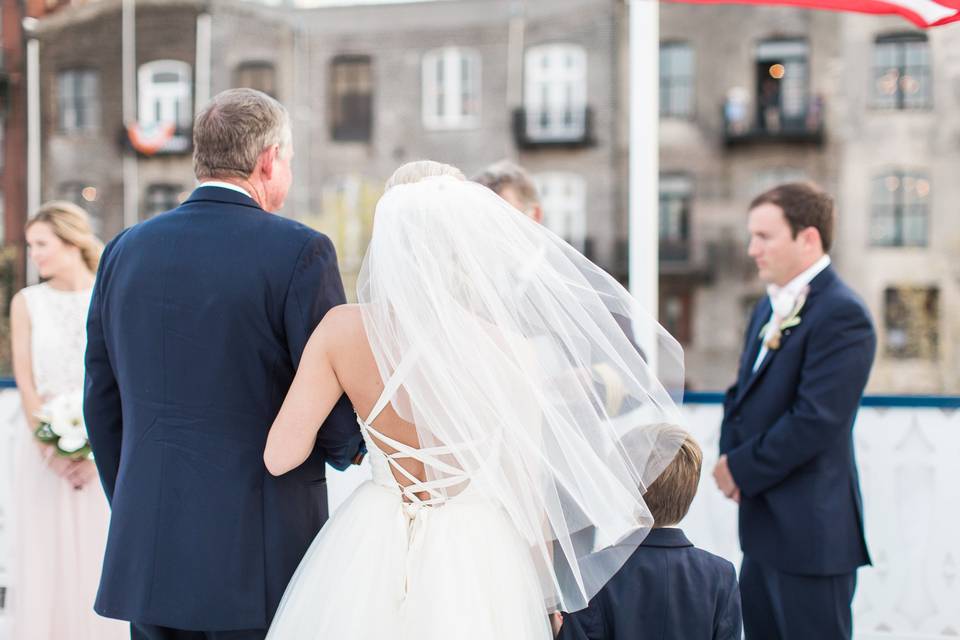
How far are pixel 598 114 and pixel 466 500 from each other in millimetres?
21166

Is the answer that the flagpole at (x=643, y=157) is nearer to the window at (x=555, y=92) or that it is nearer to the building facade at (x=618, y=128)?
the building facade at (x=618, y=128)

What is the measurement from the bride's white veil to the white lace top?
8.21 ft

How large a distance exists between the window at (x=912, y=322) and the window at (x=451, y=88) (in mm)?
11116

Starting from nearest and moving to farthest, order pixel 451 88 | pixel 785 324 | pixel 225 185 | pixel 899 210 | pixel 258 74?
pixel 225 185
pixel 785 324
pixel 899 210
pixel 451 88
pixel 258 74

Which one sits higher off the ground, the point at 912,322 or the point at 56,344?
the point at 56,344

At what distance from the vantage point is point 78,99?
82.5ft

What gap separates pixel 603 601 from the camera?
227cm

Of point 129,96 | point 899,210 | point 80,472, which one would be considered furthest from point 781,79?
point 80,472

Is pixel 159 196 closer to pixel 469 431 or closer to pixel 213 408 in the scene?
pixel 213 408

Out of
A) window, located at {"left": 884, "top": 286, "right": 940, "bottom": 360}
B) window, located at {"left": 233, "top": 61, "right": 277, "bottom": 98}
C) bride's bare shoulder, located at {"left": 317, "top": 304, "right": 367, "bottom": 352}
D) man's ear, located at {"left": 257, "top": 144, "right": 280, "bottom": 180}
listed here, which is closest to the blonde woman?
man's ear, located at {"left": 257, "top": 144, "right": 280, "bottom": 180}

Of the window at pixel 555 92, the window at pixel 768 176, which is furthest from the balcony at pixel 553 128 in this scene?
the window at pixel 768 176

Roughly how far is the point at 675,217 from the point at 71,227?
19.5 metres

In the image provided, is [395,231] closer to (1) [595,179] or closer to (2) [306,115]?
(1) [595,179]

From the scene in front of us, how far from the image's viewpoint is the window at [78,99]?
25.0 meters
